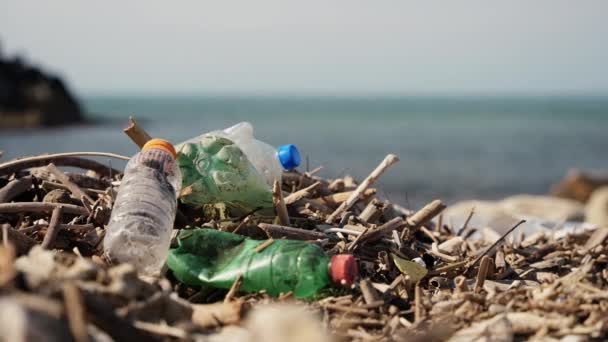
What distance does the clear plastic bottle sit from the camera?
2680 millimetres

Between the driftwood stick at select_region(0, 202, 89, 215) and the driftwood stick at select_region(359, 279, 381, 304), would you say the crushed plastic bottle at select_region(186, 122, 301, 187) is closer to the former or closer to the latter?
the driftwood stick at select_region(0, 202, 89, 215)

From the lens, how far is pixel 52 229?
2.86 metres

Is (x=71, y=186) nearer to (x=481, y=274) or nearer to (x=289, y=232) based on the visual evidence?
(x=289, y=232)

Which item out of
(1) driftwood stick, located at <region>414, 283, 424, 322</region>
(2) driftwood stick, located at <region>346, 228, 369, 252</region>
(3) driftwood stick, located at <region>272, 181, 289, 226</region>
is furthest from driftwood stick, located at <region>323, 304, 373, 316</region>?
(3) driftwood stick, located at <region>272, 181, 289, 226</region>

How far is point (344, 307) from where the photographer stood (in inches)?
96.7

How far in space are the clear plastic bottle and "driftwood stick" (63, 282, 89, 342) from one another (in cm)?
81

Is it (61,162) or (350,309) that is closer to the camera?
(350,309)

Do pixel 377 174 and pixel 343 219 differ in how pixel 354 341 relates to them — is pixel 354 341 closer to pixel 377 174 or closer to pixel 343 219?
pixel 343 219

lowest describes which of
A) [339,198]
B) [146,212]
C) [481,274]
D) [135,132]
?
[481,274]

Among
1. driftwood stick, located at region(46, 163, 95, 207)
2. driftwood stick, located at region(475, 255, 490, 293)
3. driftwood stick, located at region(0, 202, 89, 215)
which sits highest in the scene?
driftwood stick, located at region(46, 163, 95, 207)

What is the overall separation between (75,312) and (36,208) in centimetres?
147

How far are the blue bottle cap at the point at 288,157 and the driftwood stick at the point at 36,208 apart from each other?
1.00 metres

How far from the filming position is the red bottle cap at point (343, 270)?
98.0 inches

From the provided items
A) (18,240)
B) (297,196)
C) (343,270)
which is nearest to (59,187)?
(18,240)
